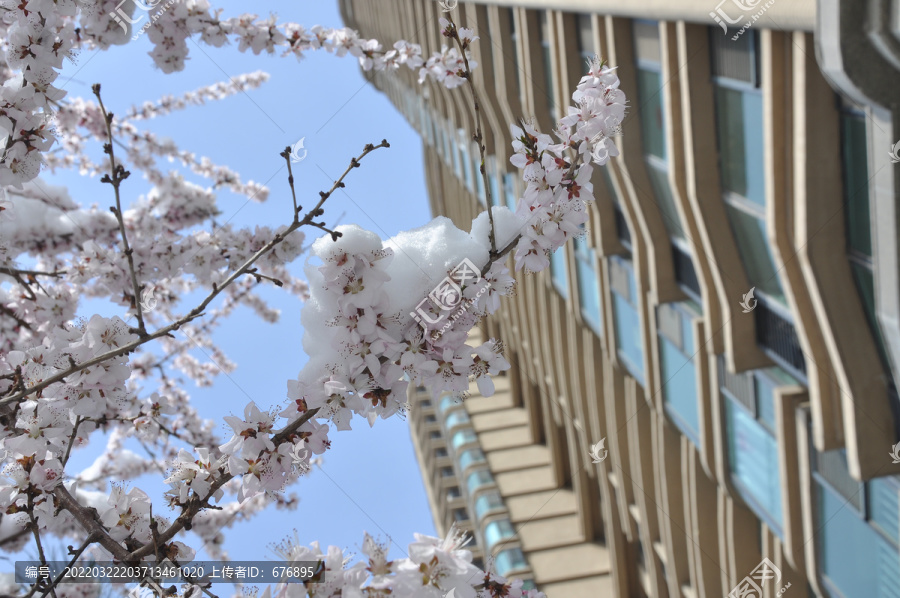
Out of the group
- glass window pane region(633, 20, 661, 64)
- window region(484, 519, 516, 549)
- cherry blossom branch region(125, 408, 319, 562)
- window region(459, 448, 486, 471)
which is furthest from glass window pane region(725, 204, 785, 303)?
window region(459, 448, 486, 471)

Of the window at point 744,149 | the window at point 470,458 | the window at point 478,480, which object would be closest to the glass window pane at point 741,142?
the window at point 744,149

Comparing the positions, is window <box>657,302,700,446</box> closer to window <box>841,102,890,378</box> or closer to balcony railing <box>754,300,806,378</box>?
balcony railing <box>754,300,806,378</box>

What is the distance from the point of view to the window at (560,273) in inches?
597

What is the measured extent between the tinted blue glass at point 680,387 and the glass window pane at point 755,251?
78.9 inches

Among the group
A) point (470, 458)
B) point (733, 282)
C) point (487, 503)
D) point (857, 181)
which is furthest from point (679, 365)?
point (470, 458)

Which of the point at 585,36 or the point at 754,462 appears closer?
the point at 754,462

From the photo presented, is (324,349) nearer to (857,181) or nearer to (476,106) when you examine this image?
(476,106)

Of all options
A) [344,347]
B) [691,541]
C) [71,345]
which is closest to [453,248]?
[344,347]

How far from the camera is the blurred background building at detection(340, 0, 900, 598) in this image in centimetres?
528

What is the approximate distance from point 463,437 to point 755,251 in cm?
2267

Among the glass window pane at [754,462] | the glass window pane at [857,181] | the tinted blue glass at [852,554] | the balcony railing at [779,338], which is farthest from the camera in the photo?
the glass window pane at [754,462]

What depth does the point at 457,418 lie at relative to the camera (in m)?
31.0

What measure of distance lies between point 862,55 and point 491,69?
13.5m

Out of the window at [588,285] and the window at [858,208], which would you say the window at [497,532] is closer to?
the window at [588,285]
